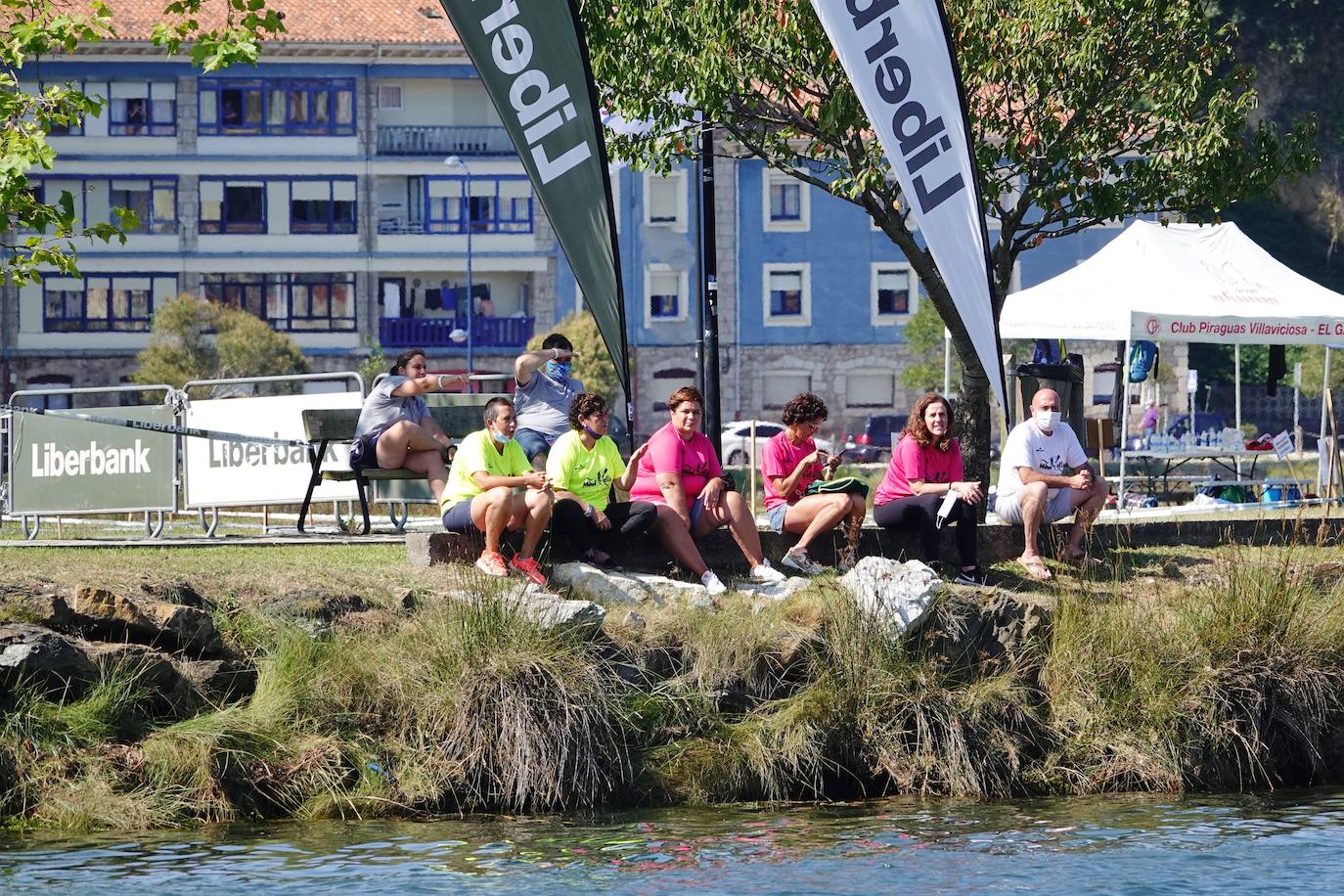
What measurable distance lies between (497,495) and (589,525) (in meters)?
0.69

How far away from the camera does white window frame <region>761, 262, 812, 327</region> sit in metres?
60.8

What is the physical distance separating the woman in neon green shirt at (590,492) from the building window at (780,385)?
4871 cm

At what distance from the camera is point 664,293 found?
60.2m

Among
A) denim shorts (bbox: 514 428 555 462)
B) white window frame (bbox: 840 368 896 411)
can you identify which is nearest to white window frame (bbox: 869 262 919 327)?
white window frame (bbox: 840 368 896 411)

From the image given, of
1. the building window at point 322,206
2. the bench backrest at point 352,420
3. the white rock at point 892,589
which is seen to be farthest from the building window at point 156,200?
the white rock at point 892,589

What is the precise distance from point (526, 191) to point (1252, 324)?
41766mm

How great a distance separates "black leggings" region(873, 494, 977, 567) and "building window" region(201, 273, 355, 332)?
158 feet

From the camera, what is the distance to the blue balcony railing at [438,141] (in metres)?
59.5

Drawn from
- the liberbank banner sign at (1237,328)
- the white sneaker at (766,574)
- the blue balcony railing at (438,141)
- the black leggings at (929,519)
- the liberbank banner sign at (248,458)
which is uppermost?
the blue balcony railing at (438,141)

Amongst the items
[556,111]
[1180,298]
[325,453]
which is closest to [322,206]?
[1180,298]

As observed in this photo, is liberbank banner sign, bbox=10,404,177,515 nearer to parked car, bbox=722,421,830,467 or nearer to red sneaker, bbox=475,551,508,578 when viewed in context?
red sneaker, bbox=475,551,508,578

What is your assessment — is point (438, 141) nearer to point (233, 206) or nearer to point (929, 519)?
point (233, 206)

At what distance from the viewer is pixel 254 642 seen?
10344 mm

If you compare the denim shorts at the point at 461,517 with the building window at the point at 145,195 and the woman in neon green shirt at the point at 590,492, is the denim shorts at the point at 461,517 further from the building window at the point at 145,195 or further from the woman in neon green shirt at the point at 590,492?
the building window at the point at 145,195
